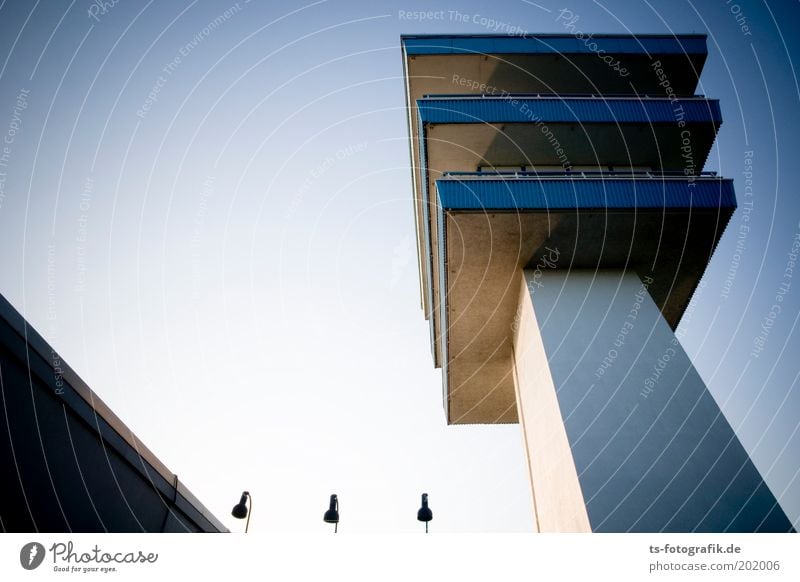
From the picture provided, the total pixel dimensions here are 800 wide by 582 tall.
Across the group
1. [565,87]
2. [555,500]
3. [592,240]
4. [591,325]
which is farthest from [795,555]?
[565,87]

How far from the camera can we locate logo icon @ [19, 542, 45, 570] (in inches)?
186

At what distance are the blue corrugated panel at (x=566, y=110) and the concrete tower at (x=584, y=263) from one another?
6 centimetres

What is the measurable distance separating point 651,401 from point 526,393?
391 cm

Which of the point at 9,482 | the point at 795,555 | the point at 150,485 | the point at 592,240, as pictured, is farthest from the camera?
the point at 592,240

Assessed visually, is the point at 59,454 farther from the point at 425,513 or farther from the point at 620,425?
the point at 620,425

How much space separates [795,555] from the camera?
4793 mm

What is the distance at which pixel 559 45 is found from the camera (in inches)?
684

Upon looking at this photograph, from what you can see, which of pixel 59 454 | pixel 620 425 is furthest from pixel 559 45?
pixel 59 454

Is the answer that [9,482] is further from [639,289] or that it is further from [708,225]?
[708,225]

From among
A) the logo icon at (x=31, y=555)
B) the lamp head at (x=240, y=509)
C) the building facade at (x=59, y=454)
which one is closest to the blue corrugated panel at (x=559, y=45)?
the building facade at (x=59, y=454)

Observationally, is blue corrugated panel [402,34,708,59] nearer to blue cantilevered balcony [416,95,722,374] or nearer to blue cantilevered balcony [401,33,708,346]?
blue cantilevered balcony [401,33,708,346]

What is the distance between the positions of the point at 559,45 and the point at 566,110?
17.1 ft

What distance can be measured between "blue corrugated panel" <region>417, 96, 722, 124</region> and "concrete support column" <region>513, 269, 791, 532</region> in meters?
5.46

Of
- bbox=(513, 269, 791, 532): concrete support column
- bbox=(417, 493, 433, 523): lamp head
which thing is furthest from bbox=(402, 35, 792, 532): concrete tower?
bbox=(417, 493, 433, 523): lamp head
